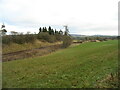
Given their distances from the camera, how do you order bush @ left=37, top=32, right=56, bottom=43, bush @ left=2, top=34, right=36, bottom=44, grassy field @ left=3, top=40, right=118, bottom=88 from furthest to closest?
bush @ left=37, top=32, right=56, bottom=43
bush @ left=2, top=34, right=36, bottom=44
grassy field @ left=3, top=40, right=118, bottom=88

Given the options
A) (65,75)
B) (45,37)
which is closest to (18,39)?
(45,37)

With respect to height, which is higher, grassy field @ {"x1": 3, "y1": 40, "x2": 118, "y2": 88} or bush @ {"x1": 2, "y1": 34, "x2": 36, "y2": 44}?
bush @ {"x1": 2, "y1": 34, "x2": 36, "y2": 44}

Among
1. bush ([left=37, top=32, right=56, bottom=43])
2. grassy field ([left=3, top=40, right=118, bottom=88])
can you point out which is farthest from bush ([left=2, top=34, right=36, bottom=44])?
grassy field ([left=3, top=40, right=118, bottom=88])

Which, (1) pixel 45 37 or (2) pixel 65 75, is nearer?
(2) pixel 65 75

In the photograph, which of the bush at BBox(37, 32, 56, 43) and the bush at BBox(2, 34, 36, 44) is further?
the bush at BBox(37, 32, 56, 43)

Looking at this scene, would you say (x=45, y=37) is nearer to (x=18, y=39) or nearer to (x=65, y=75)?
(x=18, y=39)

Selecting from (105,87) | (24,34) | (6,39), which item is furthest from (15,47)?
(105,87)

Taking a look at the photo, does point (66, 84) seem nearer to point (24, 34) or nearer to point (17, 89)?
point (17, 89)

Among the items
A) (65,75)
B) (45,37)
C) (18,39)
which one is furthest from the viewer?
(45,37)

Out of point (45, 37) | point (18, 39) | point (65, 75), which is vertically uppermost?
point (45, 37)

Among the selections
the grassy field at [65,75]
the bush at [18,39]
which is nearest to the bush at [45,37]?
the bush at [18,39]

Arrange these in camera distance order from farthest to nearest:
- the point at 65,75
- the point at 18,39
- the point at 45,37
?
the point at 45,37 < the point at 18,39 < the point at 65,75

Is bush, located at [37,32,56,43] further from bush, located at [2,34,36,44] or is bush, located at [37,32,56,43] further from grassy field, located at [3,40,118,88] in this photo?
grassy field, located at [3,40,118,88]

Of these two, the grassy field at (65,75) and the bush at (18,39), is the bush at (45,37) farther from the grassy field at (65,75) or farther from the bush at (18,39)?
the grassy field at (65,75)
